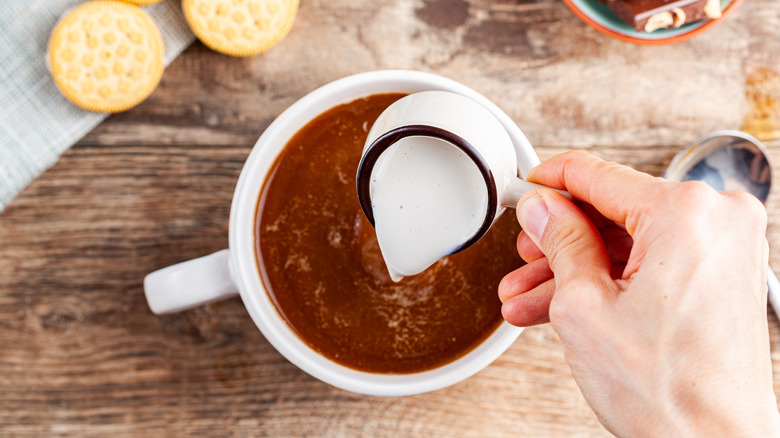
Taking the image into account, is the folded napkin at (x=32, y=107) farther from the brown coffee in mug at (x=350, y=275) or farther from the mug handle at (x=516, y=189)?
the mug handle at (x=516, y=189)

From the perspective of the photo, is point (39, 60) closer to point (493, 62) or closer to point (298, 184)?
point (298, 184)

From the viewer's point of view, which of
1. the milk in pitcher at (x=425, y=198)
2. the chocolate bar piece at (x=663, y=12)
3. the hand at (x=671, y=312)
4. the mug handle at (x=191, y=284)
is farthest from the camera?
the chocolate bar piece at (x=663, y=12)

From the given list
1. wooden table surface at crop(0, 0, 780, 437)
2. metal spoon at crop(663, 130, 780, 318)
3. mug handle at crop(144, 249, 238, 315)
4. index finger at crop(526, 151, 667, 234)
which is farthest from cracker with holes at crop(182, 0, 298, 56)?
metal spoon at crop(663, 130, 780, 318)

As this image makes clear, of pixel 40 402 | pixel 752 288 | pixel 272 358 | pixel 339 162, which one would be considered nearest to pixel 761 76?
pixel 752 288

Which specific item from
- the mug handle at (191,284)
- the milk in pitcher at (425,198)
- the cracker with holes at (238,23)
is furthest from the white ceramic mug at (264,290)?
the cracker with holes at (238,23)

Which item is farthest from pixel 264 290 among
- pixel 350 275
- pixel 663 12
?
pixel 663 12

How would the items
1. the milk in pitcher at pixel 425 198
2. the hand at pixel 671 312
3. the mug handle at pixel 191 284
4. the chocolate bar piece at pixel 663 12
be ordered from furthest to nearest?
the chocolate bar piece at pixel 663 12 < the mug handle at pixel 191 284 < the milk in pitcher at pixel 425 198 < the hand at pixel 671 312

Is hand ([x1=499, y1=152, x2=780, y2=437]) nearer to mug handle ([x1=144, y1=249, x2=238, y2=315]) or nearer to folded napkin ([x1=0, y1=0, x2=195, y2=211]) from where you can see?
mug handle ([x1=144, y1=249, x2=238, y2=315])
